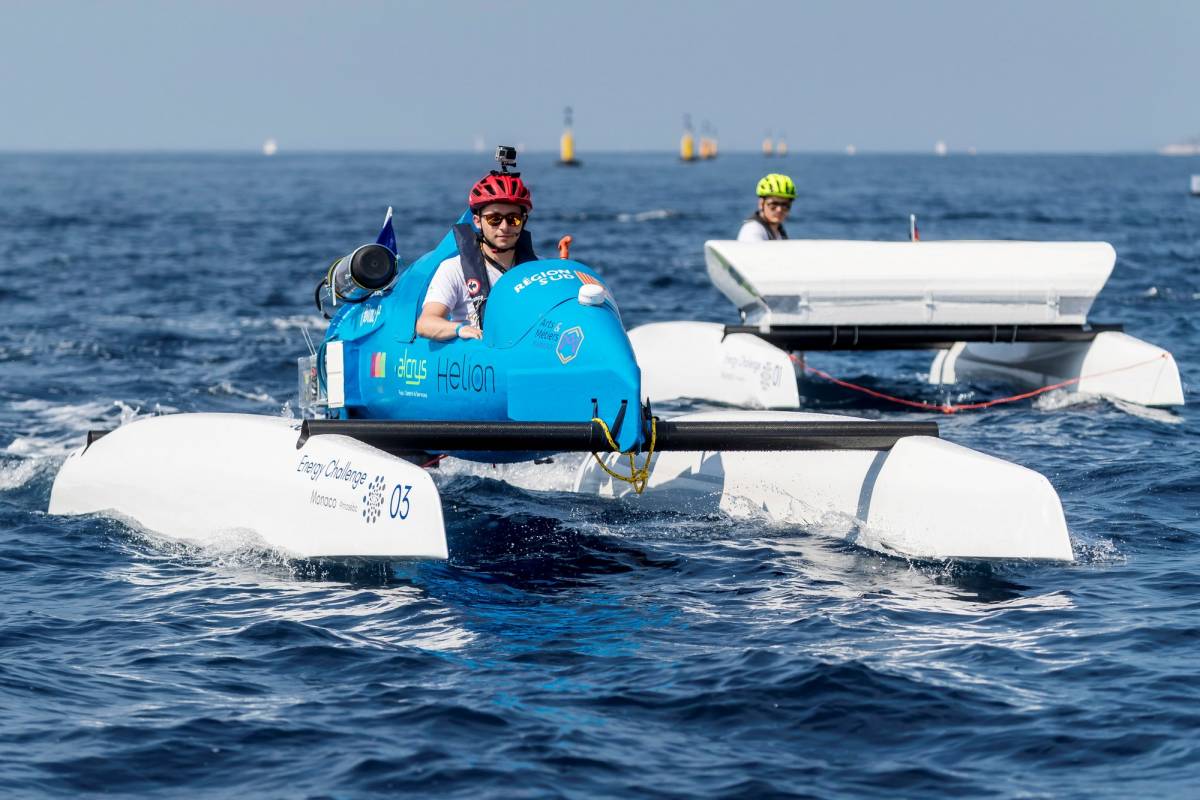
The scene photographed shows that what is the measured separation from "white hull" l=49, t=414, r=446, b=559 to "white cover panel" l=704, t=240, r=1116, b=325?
517 cm

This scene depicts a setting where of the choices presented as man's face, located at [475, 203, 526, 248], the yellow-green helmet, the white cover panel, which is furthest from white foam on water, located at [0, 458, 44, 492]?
the yellow-green helmet

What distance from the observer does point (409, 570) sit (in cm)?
729

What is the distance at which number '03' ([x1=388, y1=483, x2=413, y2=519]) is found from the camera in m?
6.91

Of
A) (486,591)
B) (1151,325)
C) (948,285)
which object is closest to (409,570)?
(486,591)

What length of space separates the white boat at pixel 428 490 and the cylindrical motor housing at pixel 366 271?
0.96 metres

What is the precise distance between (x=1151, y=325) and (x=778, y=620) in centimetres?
1192

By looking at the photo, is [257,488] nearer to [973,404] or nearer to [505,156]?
[505,156]

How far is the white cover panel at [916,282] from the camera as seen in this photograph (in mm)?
12172

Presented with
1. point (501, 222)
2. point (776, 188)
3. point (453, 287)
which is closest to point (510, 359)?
point (453, 287)

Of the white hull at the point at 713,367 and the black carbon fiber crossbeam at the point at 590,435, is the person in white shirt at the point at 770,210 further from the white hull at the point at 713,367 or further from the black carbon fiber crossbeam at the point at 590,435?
the black carbon fiber crossbeam at the point at 590,435

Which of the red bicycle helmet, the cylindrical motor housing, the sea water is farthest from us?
the cylindrical motor housing

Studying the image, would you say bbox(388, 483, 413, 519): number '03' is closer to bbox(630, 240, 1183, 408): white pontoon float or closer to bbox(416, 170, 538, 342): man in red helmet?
bbox(416, 170, 538, 342): man in red helmet

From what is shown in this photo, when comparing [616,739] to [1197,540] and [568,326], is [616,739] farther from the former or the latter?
[1197,540]

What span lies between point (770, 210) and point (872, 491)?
18.8ft
